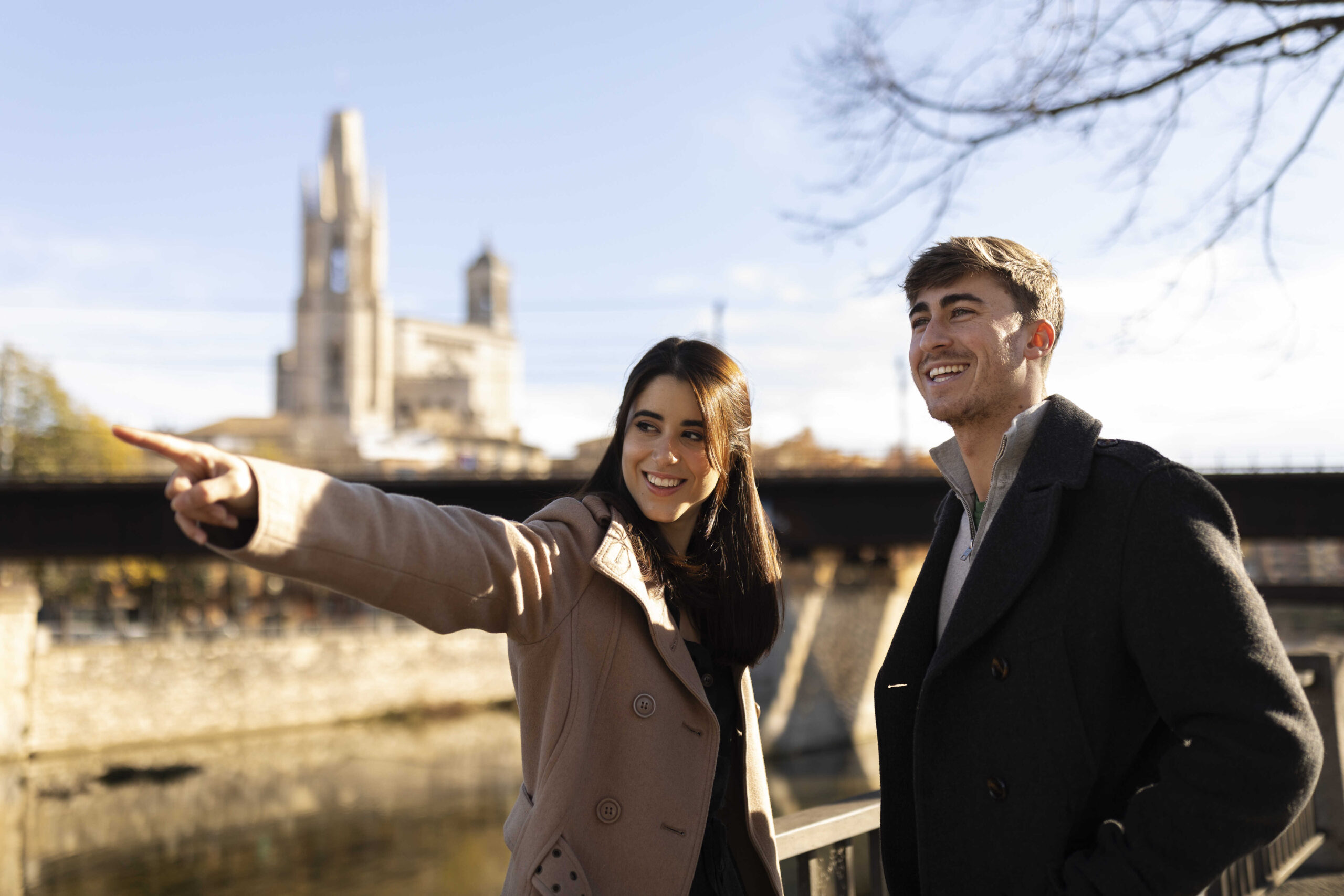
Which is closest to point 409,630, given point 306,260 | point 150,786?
point 150,786

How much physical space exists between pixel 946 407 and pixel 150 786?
24.6 metres

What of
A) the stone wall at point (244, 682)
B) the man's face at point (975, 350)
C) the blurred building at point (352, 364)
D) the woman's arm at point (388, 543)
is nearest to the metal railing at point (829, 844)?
the woman's arm at point (388, 543)

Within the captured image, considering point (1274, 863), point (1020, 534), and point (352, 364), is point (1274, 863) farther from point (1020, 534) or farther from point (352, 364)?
point (352, 364)

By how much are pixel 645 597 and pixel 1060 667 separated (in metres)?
0.82

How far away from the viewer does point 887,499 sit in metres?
17.3

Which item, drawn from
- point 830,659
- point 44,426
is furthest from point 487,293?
point 830,659

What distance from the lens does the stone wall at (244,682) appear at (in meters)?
23.9

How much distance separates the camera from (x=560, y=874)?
1.88 m

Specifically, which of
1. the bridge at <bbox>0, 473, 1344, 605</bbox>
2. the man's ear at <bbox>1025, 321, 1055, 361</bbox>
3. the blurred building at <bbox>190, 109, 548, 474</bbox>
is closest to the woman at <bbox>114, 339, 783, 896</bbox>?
the man's ear at <bbox>1025, 321, 1055, 361</bbox>

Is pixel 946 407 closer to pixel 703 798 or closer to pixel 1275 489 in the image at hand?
pixel 703 798

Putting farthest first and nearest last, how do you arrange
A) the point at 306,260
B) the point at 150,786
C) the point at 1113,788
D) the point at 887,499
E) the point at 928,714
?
the point at 306,260
the point at 150,786
the point at 887,499
the point at 928,714
the point at 1113,788

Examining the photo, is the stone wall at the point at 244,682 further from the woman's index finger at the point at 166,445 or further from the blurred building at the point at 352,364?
the blurred building at the point at 352,364

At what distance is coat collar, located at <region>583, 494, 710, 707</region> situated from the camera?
6.70 ft

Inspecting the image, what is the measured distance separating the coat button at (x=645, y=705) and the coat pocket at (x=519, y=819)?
10.7 inches
